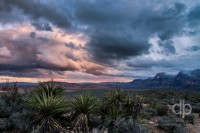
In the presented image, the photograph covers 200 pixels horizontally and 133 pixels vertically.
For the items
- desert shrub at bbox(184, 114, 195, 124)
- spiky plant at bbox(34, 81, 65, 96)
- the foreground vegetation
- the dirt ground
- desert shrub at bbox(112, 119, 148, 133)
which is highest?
spiky plant at bbox(34, 81, 65, 96)

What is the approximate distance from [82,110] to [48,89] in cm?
220

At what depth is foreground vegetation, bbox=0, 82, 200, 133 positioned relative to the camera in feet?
42.1

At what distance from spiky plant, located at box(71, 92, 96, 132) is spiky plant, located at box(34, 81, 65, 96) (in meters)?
1.26

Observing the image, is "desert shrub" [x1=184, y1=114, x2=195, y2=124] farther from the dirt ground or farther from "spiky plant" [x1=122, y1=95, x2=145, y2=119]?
"spiky plant" [x1=122, y1=95, x2=145, y2=119]

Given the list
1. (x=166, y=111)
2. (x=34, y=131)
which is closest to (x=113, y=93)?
(x=34, y=131)

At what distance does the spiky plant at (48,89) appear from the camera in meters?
14.8

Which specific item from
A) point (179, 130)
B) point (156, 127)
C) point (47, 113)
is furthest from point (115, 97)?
point (47, 113)

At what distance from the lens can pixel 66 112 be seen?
13445 mm

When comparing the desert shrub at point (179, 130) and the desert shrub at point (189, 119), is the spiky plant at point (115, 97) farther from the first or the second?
the desert shrub at point (189, 119)

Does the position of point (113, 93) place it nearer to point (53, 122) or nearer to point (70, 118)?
point (70, 118)

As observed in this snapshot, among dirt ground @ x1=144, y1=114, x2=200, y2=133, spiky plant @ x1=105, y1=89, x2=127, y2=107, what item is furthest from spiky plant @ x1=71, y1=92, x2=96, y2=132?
dirt ground @ x1=144, y1=114, x2=200, y2=133

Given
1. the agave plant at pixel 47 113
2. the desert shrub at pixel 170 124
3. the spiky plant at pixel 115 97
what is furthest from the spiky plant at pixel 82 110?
the desert shrub at pixel 170 124

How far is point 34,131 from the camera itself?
1180 centimetres

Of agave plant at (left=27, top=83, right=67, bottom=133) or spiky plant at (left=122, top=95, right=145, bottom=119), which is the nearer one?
agave plant at (left=27, top=83, right=67, bottom=133)
